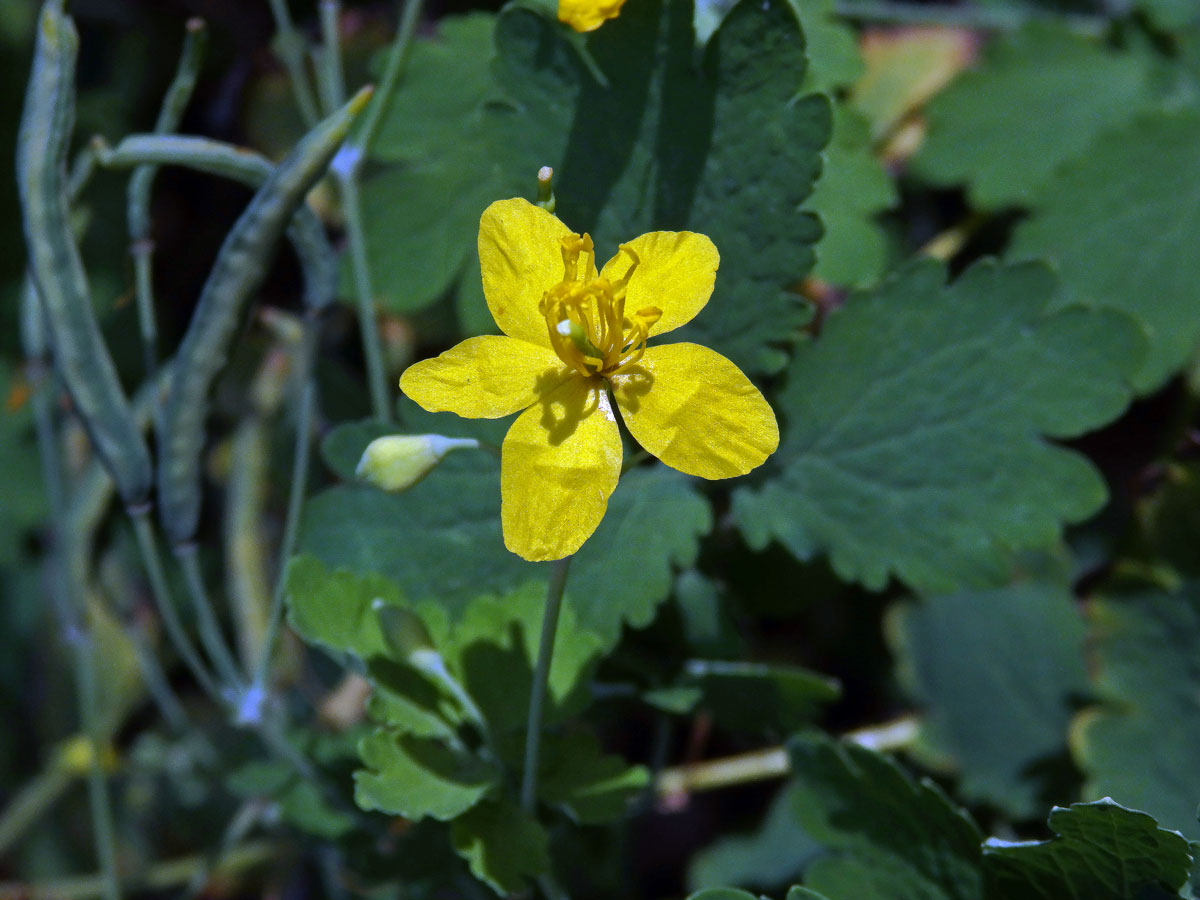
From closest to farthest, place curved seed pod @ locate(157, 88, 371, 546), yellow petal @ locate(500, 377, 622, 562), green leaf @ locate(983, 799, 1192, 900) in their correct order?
yellow petal @ locate(500, 377, 622, 562) → green leaf @ locate(983, 799, 1192, 900) → curved seed pod @ locate(157, 88, 371, 546)

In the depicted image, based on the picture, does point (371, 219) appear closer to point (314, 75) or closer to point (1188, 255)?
point (314, 75)

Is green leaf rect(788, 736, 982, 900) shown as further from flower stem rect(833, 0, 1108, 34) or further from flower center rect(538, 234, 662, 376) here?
flower stem rect(833, 0, 1108, 34)

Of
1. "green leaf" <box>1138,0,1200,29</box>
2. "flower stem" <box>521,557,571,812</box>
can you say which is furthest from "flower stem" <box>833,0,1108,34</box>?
"flower stem" <box>521,557,571,812</box>

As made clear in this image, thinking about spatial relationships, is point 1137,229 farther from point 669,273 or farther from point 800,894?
point 800,894

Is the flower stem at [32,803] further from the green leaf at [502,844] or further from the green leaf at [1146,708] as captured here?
the green leaf at [1146,708]

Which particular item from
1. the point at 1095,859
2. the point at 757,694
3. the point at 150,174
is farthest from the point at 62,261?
the point at 1095,859
